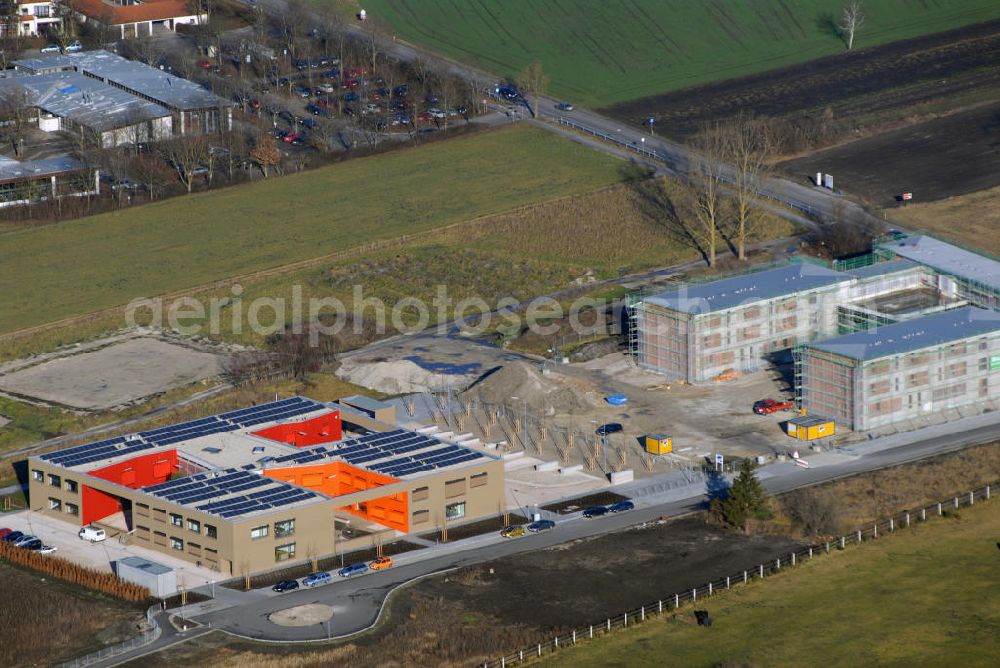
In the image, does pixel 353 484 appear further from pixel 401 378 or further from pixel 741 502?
pixel 741 502

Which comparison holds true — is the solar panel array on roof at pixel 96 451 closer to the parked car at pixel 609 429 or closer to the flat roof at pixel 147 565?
the flat roof at pixel 147 565

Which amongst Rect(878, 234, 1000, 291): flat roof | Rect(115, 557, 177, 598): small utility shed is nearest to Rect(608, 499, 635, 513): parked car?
Rect(115, 557, 177, 598): small utility shed

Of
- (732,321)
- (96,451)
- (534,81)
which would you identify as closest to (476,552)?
(96,451)

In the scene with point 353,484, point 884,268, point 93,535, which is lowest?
point 93,535

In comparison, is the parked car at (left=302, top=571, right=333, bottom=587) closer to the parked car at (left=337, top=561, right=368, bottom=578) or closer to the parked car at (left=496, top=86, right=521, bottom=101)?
the parked car at (left=337, top=561, right=368, bottom=578)

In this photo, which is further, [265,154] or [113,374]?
[265,154]

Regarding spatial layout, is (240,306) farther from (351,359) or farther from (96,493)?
(96,493)

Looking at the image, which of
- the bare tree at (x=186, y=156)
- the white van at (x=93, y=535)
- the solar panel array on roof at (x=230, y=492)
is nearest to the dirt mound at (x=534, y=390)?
the solar panel array on roof at (x=230, y=492)
